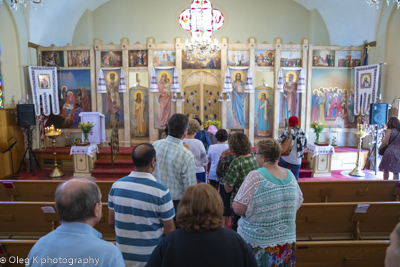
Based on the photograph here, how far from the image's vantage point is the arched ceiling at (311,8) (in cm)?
941

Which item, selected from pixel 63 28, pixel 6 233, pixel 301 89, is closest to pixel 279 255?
pixel 6 233

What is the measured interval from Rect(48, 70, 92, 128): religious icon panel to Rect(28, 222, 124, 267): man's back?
32.0 feet

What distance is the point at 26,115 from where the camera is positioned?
845cm

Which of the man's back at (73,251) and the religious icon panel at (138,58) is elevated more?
the religious icon panel at (138,58)

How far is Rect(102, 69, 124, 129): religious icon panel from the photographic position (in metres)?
10.2

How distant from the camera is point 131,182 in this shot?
2.01 m

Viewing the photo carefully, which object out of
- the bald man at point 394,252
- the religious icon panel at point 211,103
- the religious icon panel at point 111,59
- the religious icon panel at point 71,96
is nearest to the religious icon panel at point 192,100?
the religious icon panel at point 211,103

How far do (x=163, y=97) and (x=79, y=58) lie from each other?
3439 millimetres

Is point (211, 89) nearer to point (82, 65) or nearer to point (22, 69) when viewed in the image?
point (82, 65)

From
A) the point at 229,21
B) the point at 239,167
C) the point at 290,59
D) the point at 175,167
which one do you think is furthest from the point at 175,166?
the point at 229,21

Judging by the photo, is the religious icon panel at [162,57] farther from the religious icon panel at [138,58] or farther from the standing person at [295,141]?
the standing person at [295,141]

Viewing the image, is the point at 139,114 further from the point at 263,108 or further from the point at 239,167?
the point at 239,167

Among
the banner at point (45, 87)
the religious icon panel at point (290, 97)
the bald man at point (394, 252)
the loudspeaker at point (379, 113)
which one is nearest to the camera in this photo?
the bald man at point (394, 252)

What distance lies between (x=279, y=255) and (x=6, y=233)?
3550 mm
